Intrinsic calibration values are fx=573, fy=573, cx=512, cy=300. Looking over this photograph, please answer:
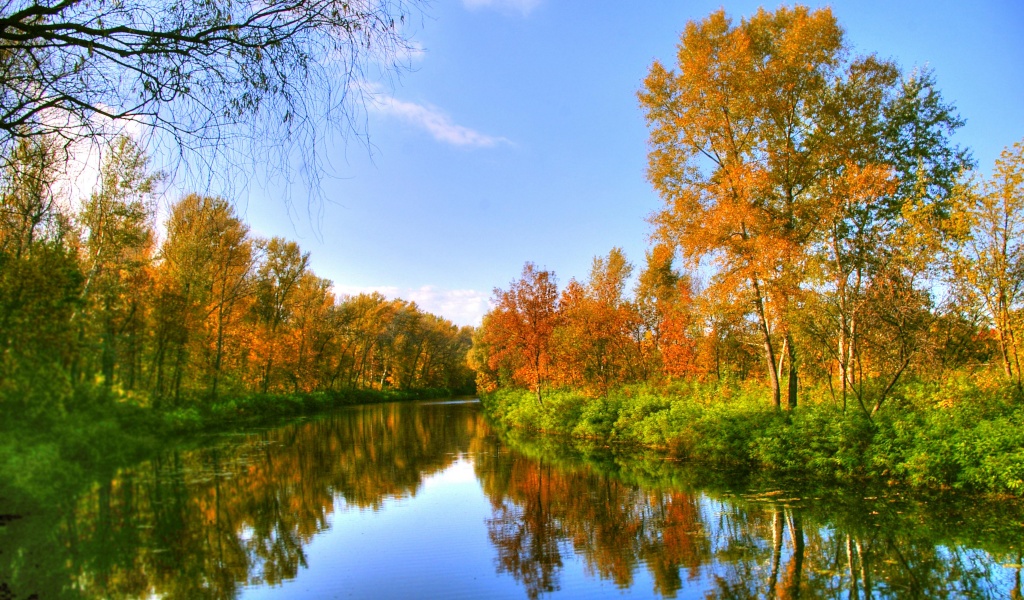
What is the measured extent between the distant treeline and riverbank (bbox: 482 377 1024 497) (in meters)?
13.3

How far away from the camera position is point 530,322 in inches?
1287

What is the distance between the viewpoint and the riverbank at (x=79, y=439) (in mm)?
11102

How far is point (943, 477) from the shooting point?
11.4 m

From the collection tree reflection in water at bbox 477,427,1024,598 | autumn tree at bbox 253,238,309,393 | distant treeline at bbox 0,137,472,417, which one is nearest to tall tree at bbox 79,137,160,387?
distant treeline at bbox 0,137,472,417

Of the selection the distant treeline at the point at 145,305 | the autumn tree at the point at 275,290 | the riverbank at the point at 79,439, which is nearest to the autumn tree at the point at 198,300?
the distant treeline at the point at 145,305

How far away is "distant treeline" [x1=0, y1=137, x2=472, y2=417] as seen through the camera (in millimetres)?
5855

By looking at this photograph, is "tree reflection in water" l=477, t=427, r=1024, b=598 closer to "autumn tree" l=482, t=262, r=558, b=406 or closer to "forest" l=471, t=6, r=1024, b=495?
"forest" l=471, t=6, r=1024, b=495

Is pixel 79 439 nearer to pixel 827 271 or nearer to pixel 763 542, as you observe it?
pixel 763 542

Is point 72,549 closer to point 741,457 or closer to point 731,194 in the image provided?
point 741,457

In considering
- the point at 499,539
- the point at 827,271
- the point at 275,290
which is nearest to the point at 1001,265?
the point at 827,271

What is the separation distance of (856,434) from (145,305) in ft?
76.1

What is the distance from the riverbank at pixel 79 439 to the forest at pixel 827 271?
16203mm

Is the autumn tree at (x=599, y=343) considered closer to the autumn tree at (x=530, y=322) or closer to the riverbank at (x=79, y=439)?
the autumn tree at (x=530, y=322)

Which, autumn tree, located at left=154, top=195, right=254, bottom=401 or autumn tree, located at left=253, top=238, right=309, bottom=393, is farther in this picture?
autumn tree, located at left=253, top=238, right=309, bottom=393
